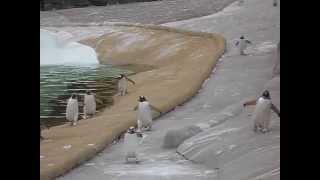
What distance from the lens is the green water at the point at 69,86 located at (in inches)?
531

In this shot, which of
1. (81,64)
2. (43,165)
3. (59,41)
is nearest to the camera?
(43,165)

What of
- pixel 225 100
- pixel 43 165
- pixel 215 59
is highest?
pixel 215 59

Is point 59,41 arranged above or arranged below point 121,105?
above

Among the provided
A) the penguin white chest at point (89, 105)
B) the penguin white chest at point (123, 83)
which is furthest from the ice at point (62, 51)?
the penguin white chest at point (89, 105)

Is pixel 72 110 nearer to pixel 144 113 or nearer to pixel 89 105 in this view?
pixel 89 105

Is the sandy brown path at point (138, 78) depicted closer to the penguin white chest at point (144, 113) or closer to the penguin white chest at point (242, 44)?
the penguin white chest at point (144, 113)

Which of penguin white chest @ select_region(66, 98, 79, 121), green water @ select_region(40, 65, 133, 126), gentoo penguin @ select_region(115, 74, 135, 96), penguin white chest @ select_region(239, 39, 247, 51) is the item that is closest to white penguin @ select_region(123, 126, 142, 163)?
penguin white chest @ select_region(66, 98, 79, 121)

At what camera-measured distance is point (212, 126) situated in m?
9.81

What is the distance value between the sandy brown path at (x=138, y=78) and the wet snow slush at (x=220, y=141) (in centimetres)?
25

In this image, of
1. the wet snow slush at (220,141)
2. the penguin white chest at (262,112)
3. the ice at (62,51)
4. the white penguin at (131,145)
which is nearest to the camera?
the wet snow slush at (220,141)
